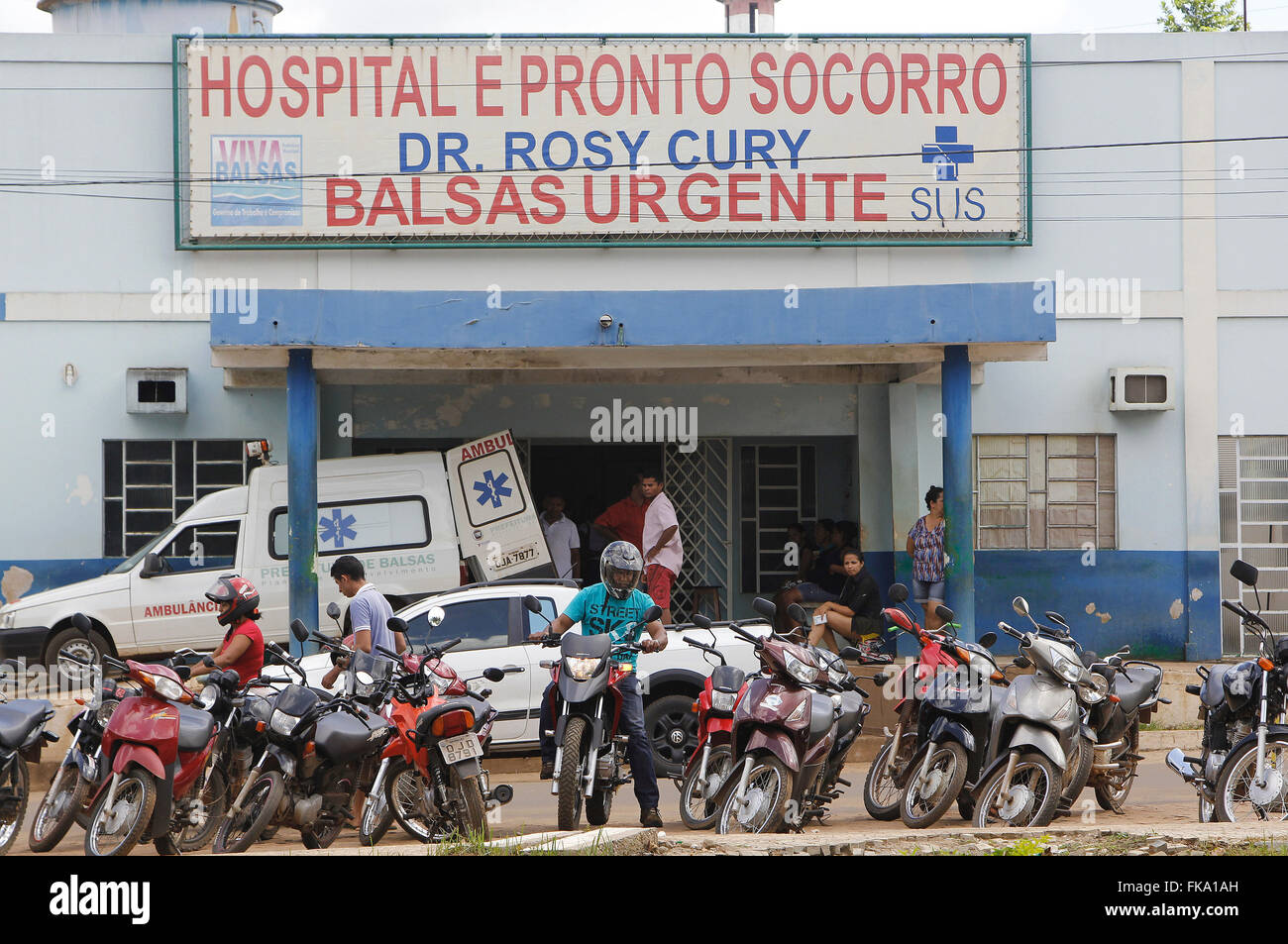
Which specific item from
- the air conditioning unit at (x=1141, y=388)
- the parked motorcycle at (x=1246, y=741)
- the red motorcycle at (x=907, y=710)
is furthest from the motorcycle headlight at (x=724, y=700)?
the air conditioning unit at (x=1141, y=388)

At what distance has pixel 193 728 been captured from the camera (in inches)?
255

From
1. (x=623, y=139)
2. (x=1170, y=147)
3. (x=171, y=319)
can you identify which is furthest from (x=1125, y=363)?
(x=171, y=319)

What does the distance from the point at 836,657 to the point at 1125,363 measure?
833 cm

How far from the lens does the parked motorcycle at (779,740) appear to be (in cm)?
686

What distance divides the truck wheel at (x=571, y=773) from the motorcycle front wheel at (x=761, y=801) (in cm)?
81

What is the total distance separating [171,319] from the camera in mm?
14281

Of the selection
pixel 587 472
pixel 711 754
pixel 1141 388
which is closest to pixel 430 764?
pixel 711 754

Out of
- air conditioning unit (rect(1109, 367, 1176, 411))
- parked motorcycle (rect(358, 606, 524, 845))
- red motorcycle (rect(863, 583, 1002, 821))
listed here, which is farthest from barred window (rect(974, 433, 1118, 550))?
parked motorcycle (rect(358, 606, 524, 845))

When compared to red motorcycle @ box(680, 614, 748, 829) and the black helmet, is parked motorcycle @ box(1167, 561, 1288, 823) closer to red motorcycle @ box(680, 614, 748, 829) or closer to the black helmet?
red motorcycle @ box(680, 614, 748, 829)

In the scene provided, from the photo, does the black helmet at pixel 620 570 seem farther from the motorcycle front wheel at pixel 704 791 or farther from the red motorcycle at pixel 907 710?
the red motorcycle at pixel 907 710

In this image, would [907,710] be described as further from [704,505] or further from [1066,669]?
[704,505]

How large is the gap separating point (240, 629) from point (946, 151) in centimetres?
973

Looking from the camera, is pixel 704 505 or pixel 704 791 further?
pixel 704 505

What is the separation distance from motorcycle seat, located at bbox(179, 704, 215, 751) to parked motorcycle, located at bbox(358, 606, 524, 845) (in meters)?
0.85
